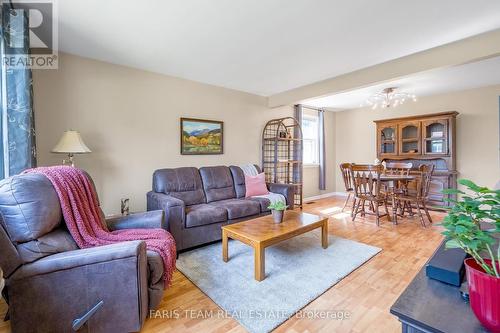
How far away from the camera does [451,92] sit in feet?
14.9

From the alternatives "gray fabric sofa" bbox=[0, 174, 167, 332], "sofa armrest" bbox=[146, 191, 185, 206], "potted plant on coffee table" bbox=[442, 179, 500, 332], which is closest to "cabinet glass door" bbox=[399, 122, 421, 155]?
"sofa armrest" bbox=[146, 191, 185, 206]

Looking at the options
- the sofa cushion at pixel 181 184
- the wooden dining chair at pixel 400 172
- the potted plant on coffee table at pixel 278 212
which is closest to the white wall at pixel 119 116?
the sofa cushion at pixel 181 184

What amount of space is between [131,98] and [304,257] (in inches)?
120

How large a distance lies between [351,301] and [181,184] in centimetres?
242

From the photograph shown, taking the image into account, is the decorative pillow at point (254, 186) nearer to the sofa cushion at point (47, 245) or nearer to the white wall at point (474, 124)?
the sofa cushion at point (47, 245)

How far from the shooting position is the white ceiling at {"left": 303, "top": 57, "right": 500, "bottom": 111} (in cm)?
328

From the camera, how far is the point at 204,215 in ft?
9.21

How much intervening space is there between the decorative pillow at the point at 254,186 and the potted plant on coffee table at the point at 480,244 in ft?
10.2

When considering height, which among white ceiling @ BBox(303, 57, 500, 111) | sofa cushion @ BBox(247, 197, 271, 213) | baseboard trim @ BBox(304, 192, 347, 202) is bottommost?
baseboard trim @ BBox(304, 192, 347, 202)

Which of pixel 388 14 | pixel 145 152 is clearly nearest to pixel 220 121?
pixel 145 152

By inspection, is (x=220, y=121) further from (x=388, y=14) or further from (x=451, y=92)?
(x=451, y=92)

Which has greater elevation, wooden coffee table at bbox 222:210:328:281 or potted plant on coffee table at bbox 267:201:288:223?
potted plant on coffee table at bbox 267:201:288:223

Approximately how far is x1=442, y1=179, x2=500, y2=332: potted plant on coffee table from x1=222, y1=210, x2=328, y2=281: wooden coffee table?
1487mm

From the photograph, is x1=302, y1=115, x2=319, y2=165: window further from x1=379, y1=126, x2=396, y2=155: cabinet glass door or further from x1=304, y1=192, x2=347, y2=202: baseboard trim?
x1=379, y1=126, x2=396, y2=155: cabinet glass door
